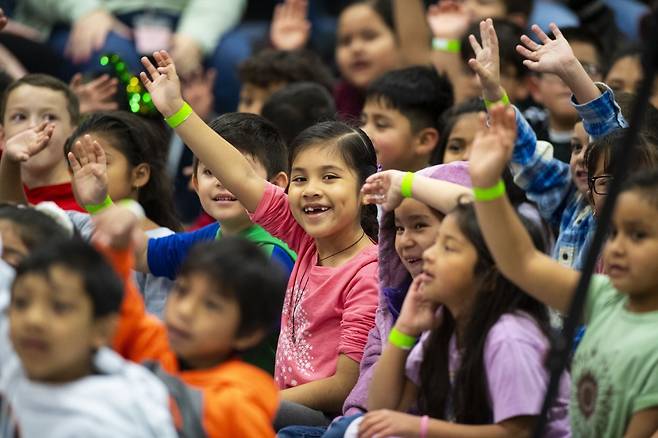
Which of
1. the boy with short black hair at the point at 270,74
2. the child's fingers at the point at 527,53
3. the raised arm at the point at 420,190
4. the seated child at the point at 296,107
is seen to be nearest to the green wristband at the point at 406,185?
the raised arm at the point at 420,190

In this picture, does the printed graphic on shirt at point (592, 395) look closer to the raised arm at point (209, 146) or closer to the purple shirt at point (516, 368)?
the purple shirt at point (516, 368)

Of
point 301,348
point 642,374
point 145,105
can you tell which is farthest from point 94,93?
point 642,374

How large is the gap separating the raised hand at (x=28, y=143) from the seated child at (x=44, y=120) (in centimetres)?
25

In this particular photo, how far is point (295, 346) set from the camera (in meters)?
3.43

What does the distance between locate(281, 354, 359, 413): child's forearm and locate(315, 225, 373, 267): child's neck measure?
28 centimetres

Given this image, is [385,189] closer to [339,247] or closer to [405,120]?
[339,247]

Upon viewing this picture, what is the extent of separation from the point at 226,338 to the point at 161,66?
3.67ft

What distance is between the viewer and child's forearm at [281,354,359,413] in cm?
332

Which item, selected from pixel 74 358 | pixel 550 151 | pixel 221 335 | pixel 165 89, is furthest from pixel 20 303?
pixel 550 151

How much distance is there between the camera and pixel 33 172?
13.5 feet

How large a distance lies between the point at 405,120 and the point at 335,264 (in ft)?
4.05

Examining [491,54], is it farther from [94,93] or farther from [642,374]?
[94,93]

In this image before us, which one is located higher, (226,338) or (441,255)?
(441,255)

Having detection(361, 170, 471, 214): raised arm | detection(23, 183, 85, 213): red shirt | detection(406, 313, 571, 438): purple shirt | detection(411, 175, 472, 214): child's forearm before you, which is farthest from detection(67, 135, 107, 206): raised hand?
detection(406, 313, 571, 438): purple shirt
